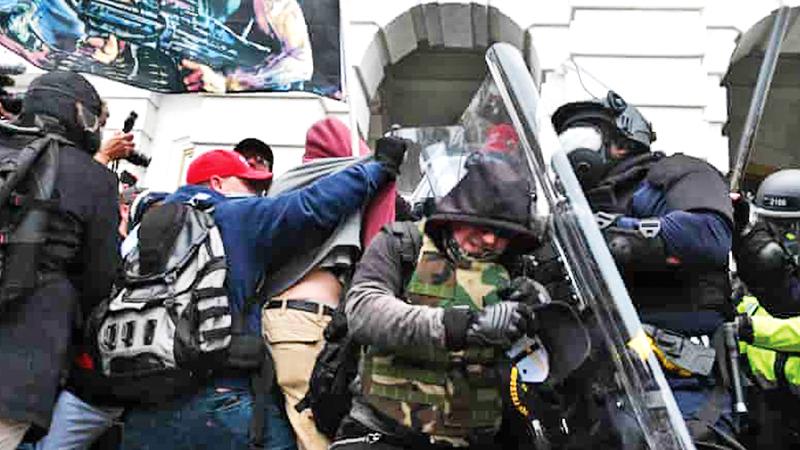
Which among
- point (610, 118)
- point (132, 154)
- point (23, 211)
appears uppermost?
point (610, 118)

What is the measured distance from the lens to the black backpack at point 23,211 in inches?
115

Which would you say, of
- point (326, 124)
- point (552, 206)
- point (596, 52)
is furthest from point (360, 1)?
point (552, 206)

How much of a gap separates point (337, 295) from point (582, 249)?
1031mm

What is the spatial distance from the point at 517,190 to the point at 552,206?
0.15 m

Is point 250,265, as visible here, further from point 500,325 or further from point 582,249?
point 582,249

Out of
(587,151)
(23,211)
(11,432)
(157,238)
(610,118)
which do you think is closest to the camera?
(11,432)

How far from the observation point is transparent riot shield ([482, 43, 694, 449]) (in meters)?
2.04

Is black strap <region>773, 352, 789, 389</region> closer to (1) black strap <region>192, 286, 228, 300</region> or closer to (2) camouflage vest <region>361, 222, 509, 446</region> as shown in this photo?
(2) camouflage vest <region>361, 222, 509, 446</region>

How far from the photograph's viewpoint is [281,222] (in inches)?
122

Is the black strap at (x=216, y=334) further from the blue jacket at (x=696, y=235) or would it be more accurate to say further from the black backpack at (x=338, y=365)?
the blue jacket at (x=696, y=235)

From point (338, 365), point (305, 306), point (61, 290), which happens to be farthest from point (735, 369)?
point (61, 290)

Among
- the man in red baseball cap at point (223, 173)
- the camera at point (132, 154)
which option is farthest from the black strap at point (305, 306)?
the camera at point (132, 154)

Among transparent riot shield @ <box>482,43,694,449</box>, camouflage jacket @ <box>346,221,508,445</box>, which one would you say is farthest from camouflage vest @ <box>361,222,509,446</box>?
transparent riot shield @ <box>482,43,694,449</box>

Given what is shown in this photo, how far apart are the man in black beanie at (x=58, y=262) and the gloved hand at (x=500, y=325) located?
1226 mm
